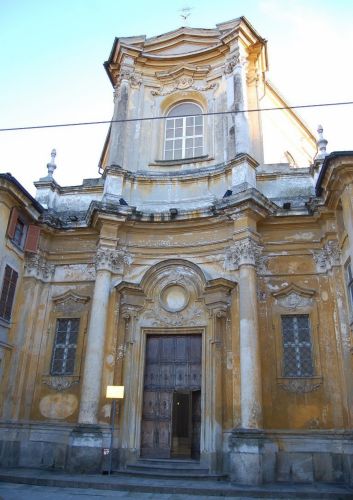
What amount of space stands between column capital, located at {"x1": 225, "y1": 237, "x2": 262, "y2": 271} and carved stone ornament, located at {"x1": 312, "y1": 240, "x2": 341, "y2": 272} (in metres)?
1.62

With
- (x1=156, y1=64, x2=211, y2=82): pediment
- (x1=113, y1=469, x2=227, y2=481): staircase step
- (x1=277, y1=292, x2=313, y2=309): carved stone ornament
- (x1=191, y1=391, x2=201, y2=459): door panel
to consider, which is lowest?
(x1=113, y1=469, x2=227, y2=481): staircase step

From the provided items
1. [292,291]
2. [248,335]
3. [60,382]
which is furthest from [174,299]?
[60,382]

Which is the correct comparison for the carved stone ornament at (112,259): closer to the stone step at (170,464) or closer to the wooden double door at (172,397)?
the wooden double door at (172,397)

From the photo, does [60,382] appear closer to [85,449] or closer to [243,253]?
[85,449]

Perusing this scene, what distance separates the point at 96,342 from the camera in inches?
514

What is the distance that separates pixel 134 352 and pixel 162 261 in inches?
110

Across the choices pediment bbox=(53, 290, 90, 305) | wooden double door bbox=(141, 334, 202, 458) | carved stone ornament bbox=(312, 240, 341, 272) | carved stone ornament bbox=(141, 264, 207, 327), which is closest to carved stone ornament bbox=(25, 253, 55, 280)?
pediment bbox=(53, 290, 90, 305)

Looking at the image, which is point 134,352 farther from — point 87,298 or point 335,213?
point 335,213

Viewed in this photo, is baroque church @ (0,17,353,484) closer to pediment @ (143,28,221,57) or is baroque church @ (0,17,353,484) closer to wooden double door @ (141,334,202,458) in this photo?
wooden double door @ (141,334,202,458)

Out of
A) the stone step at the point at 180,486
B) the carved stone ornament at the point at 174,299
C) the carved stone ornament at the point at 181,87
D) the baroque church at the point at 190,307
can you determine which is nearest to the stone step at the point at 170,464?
the baroque church at the point at 190,307

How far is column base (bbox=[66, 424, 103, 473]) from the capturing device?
11742mm

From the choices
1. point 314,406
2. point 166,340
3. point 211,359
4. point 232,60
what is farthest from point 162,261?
point 232,60

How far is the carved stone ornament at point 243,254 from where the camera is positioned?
43.4 feet

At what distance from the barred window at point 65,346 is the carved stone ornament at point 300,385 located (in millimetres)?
5916
